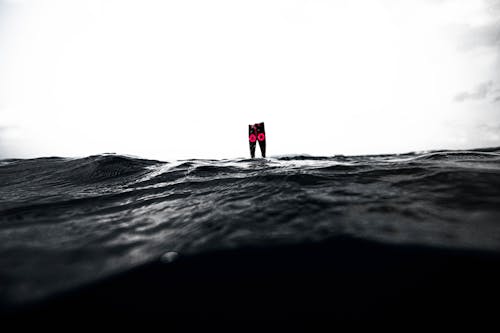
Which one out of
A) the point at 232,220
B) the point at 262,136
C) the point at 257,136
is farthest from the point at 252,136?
the point at 232,220

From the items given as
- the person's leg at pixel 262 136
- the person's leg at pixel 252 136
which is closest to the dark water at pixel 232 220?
the person's leg at pixel 262 136

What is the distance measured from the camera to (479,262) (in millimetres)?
1703

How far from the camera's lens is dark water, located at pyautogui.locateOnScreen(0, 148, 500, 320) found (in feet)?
6.79

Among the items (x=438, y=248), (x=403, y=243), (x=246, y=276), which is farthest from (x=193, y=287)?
(x=438, y=248)

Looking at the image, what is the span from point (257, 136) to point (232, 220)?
10458mm

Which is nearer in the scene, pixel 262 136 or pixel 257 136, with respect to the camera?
pixel 262 136

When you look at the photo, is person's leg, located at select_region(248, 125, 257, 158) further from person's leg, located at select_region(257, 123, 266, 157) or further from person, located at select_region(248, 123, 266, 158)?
person's leg, located at select_region(257, 123, 266, 157)

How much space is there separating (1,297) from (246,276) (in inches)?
74.1

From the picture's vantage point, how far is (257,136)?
1302 cm

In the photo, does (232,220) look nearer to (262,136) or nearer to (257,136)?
(262,136)

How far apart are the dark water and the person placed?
802 centimetres

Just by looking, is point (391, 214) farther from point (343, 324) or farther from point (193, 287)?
point (193, 287)

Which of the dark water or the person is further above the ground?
the person

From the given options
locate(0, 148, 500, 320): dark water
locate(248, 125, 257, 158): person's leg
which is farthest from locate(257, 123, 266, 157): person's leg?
locate(0, 148, 500, 320): dark water
